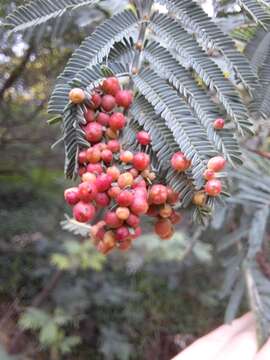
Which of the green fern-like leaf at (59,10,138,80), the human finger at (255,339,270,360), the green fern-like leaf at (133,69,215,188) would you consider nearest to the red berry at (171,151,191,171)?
the green fern-like leaf at (133,69,215,188)

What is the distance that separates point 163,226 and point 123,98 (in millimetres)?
132

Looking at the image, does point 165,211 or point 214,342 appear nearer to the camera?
point 165,211

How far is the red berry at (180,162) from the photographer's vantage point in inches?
16.4

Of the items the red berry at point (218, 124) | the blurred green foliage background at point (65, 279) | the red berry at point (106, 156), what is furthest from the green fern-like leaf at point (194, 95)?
the blurred green foliage background at point (65, 279)

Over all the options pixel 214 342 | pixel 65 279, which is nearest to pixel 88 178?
pixel 214 342

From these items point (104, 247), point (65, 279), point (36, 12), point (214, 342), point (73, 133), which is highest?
point (36, 12)

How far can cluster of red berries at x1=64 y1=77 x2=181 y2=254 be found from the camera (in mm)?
404

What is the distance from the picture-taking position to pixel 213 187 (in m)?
0.41

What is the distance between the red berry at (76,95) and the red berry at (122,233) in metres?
0.12

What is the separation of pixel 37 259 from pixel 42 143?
58 cm

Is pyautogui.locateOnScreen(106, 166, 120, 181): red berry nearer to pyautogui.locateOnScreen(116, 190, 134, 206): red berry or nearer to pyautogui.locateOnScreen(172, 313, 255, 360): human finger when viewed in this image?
pyautogui.locateOnScreen(116, 190, 134, 206): red berry

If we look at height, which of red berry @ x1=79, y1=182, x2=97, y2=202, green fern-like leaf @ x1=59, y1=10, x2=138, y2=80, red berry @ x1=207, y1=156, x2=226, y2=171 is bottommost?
red berry @ x1=79, y1=182, x2=97, y2=202

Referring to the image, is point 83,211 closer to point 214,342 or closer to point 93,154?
point 93,154

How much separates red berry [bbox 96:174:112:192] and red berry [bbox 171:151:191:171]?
2.5 inches
